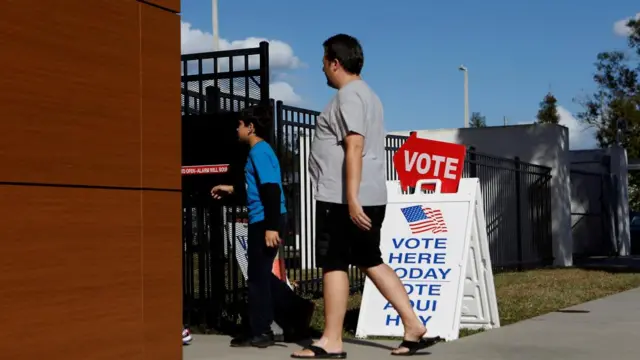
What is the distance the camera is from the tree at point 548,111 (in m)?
48.1

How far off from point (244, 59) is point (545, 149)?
14740 millimetres

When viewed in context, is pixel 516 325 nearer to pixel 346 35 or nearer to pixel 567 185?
pixel 346 35

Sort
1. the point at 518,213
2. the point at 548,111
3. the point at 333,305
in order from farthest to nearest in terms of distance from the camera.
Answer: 1. the point at 548,111
2. the point at 518,213
3. the point at 333,305

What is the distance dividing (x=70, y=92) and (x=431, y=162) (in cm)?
470

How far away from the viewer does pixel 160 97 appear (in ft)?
16.1

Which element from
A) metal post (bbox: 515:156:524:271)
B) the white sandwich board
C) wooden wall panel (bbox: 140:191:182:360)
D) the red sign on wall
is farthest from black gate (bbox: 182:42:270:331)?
metal post (bbox: 515:156:524:271)

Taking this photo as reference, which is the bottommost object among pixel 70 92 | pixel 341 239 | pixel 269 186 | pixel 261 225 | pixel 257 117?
pixel 341 239

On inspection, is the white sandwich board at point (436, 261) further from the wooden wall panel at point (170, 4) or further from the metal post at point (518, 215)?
the metal post at point (518, 215)

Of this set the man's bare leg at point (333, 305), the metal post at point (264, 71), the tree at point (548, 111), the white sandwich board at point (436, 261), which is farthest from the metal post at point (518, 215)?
the tree at point (548, 111)

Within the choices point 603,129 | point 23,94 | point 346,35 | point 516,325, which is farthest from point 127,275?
point 603,129

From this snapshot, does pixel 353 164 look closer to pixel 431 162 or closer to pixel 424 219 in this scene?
pixel 424 219

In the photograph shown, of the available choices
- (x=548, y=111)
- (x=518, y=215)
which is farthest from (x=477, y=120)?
(x=518, y=215)

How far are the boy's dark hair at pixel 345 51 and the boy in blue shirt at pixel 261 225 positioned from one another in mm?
1060

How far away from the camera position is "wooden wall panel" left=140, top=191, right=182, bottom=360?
4.82 meters
